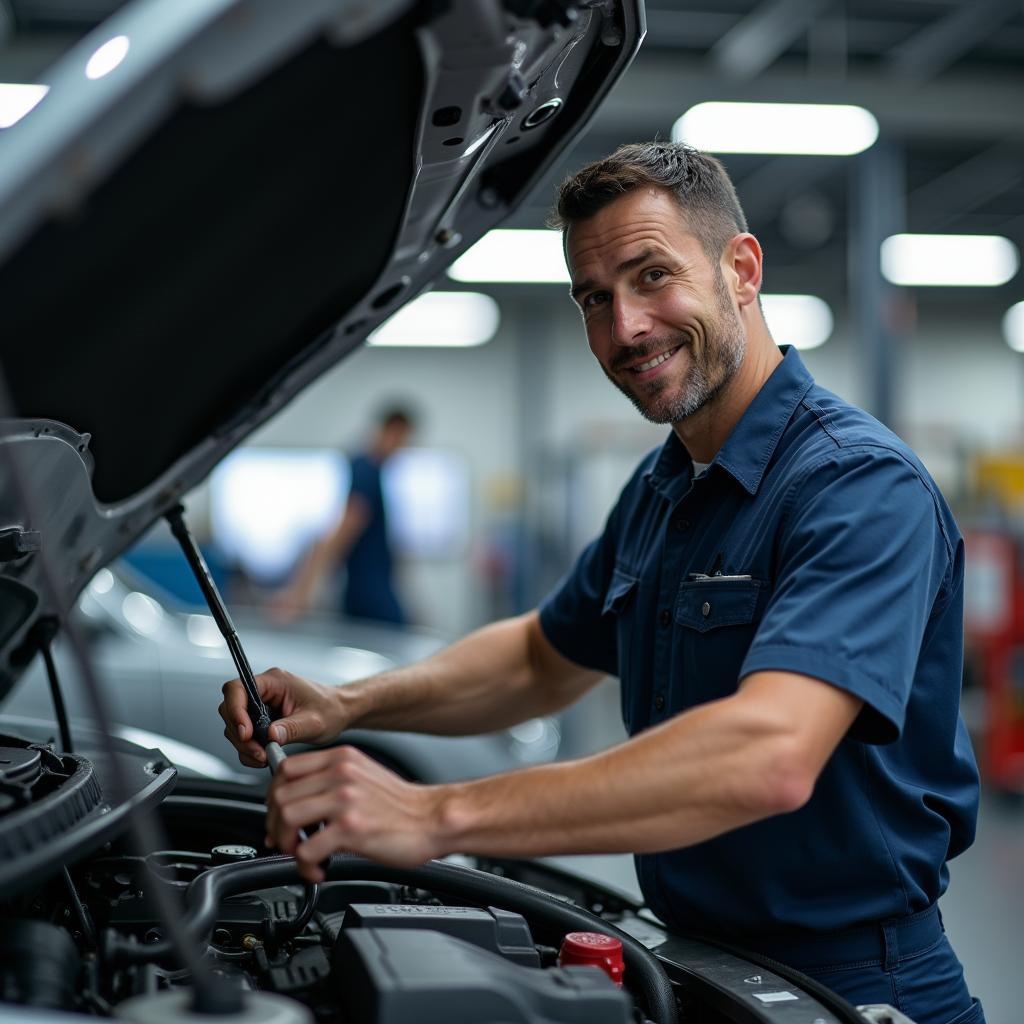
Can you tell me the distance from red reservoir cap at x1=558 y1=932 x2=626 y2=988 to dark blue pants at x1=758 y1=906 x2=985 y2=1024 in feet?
0.87

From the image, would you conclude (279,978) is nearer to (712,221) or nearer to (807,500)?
(807,500)

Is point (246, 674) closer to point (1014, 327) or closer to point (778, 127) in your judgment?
point (778, 127)

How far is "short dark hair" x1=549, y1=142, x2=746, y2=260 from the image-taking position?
1445 millimetres

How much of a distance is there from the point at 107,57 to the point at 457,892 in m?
0.98

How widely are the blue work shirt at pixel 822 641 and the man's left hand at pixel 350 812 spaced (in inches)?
13.2

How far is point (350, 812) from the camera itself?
1.02 m

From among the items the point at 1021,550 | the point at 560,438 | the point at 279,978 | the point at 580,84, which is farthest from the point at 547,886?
the point at 560,438

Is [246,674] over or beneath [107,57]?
beneath

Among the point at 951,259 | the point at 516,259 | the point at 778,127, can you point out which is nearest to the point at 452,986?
the point at 778,127

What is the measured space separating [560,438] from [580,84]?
12352 mm

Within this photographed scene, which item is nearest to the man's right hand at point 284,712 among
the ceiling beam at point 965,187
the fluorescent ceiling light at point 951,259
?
the ceiling beam at point 965,187

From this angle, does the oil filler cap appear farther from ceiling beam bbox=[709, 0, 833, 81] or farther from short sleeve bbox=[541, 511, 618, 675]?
ceiling beam bbox=[709, 0, 833, 81]

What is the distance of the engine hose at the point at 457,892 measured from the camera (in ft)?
3.87

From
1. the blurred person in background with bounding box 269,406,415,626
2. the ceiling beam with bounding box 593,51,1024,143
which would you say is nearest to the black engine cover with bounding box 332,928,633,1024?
the blurred person in background with bounding box 269,406,415,626
